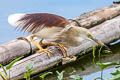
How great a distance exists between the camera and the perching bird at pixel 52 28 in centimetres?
418

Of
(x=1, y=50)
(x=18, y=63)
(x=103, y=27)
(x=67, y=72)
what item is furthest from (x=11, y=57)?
(x=103, y=27)

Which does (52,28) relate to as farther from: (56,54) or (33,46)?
(33,46)

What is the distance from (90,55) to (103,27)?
0.62 meters

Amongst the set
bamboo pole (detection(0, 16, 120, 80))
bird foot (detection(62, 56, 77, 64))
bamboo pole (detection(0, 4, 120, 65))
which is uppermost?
bamboo pole (detection(0, 4, 120, 65))

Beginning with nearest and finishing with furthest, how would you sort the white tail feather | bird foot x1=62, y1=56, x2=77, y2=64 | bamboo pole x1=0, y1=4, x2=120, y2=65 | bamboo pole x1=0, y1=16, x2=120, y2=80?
bamboo pole x1=0, y1=16, x2=120, y2=80
the white tail feather
bamboo pole x1=0, y1=4, x2=120, y2=65
bird foot x1=62, y1=56, x2=77, y2=64

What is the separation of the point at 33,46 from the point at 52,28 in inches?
39.3

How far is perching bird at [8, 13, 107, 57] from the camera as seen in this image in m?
4.18

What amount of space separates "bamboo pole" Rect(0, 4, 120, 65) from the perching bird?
481 millimetres

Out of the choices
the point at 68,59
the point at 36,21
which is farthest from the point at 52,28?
the point at 68,59

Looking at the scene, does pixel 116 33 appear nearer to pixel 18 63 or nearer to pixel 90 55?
pixel 90 55

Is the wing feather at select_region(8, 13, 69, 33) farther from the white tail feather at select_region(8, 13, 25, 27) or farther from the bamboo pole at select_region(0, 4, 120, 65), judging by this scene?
the bamboo pole at select_region(0, 4, 120, 65)

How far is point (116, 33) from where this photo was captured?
19.6 ft

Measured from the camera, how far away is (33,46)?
508cm

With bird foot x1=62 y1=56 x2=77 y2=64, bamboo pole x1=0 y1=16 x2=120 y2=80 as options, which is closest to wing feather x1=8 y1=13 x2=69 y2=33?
bamboo pole x1=0 y1=16 x2=120 y2=80
